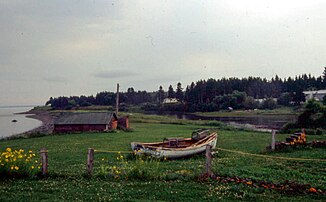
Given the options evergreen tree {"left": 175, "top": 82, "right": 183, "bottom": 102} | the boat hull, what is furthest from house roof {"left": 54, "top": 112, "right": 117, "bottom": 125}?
evergreen tree {"left": 175, "top": 82, "right": 183, "bottom": 102}

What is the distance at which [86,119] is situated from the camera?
4975cm

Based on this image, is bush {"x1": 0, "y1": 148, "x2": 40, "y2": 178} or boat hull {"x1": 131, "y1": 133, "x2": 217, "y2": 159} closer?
bush {"x1": 0, "y1": 148, "x2": 40, "y2": 178}

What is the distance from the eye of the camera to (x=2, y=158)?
38.5ft

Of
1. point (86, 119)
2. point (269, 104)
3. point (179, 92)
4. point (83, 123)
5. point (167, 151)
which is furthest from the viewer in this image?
point (179, 92)

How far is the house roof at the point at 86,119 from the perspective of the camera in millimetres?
48781

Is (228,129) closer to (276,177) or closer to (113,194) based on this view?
(276,177)

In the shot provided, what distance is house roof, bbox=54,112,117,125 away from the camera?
160ft

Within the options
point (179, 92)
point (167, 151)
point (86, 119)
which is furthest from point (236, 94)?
point (167, 151)

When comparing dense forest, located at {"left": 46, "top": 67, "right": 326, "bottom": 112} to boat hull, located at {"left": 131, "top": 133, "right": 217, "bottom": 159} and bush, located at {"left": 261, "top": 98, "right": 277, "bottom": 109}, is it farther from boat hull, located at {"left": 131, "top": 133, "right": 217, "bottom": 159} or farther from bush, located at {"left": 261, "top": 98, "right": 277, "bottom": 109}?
boat hull, located at {"left": 131, "top": 133, "right": 217, "bottom": 159}

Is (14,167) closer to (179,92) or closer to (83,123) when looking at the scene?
(83,123)

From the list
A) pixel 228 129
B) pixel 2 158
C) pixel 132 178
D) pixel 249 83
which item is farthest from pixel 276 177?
pixel 249 83

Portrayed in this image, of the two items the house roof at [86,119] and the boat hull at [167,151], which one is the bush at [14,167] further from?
the house roof at [86,119]

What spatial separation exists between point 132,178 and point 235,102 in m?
112

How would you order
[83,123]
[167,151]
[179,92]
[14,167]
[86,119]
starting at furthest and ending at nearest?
1. [179,92]
2. [86,119]
3. [83,123]
4. [167,151]
5. [14,167]
